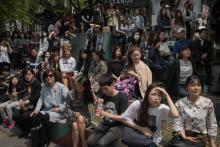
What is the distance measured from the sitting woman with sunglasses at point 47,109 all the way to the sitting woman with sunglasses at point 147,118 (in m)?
2.32

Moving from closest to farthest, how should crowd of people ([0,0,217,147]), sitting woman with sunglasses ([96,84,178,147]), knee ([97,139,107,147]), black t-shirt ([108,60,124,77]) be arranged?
crowd of people ([0,0,217,147]) < sitting woman with sunglasses ([96,84,178,147]) < knee ([97,139,107,147]) < black t-shirt ([108,60,124,77])

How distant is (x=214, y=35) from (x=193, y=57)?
165 centimetres

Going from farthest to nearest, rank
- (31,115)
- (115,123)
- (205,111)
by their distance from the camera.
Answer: (31,115), (115,123), (205,111)

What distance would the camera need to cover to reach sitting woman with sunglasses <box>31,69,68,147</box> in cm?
802

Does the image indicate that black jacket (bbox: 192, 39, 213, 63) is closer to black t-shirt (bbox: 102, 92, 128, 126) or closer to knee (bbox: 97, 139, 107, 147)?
black t-shirt (bbox: 102, 92, 128, 126)

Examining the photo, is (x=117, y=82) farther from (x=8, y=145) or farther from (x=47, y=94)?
(x=8, y=145)

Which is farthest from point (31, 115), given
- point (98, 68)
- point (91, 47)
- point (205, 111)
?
point (91, 47)

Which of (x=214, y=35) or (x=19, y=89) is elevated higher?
(x=214, y=35)

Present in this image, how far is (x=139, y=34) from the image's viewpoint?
40.9 feet

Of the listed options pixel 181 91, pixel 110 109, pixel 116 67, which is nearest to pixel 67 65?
pixel 116 67

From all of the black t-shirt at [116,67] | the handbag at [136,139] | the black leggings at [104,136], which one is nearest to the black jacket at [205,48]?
the black t-shirt at [116,67]

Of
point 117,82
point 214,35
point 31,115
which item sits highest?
point 214,35

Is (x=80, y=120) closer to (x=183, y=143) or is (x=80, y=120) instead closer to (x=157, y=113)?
(x=157, y=113)

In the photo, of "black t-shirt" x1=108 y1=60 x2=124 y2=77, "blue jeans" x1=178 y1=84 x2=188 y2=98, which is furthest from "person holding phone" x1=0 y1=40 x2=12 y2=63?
"blue jeans" x1=178 y1=84 x2=188 y2=98
